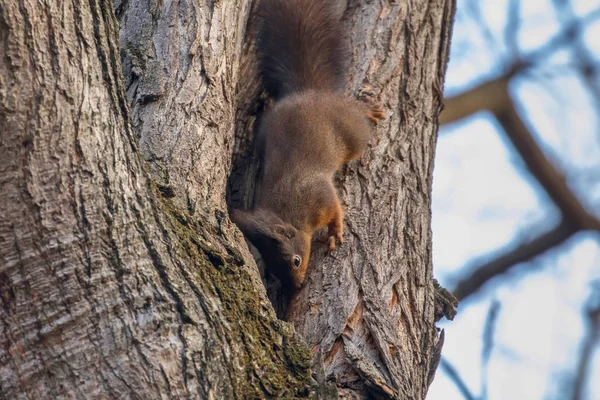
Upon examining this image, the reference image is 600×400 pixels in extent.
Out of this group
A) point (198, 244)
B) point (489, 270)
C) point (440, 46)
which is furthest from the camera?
point (489, 270)

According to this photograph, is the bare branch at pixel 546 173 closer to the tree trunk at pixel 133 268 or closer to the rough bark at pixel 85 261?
the tree trunk at pixel 133 268

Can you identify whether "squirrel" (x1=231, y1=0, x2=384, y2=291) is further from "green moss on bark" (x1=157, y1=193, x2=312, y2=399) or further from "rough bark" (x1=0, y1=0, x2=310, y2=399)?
"rough bark" (x1=0, y1=0, x2=310, y2=399)

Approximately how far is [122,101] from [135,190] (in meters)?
0.30

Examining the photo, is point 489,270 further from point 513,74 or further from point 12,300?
point 12,300

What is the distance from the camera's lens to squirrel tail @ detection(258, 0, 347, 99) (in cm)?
439

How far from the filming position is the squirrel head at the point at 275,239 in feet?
12.5

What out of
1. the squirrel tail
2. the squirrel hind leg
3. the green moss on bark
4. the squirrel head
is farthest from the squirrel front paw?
the green moss on bark

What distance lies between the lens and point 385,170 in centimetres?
373

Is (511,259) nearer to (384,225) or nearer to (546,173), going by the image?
(546,173)

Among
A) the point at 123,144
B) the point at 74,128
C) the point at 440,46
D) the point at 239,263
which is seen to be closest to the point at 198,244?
the point at 239,263

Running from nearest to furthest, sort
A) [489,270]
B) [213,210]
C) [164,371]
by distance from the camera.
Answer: [164,371], [213,210], [489,270]

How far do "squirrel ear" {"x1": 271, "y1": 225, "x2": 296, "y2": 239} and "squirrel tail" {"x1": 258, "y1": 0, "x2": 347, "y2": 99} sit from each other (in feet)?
2.77

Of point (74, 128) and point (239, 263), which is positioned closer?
point (74, 128)

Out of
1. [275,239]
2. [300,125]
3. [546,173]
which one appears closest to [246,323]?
[275,239]
